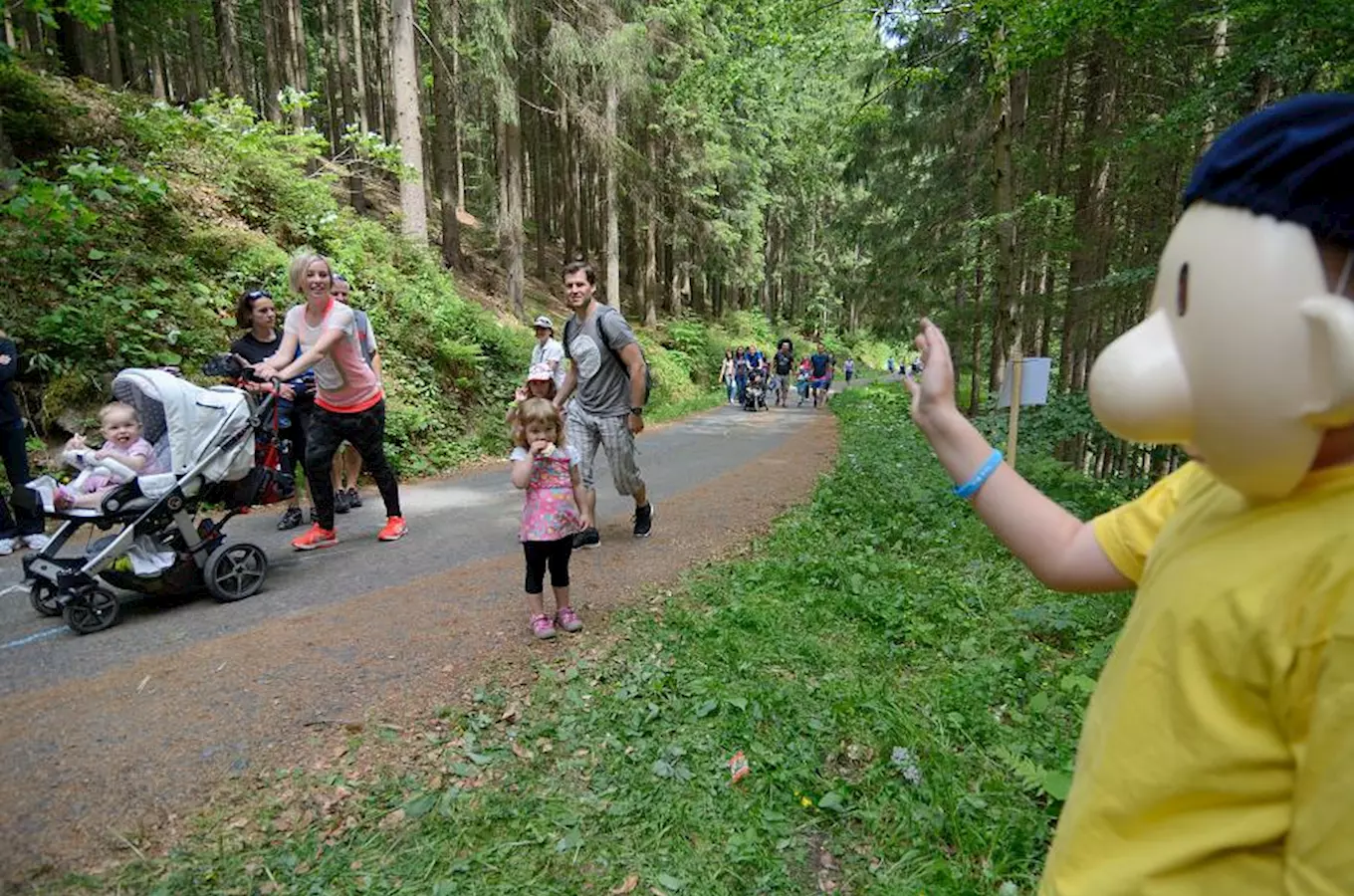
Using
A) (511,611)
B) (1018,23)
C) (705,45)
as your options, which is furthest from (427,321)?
(705,45)

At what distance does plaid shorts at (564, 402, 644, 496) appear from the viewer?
5.70m

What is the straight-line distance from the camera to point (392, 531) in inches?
233

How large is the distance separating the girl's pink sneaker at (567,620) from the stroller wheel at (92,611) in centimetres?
267

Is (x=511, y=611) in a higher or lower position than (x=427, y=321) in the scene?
lower

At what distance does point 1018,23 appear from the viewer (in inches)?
293

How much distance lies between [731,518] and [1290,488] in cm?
633

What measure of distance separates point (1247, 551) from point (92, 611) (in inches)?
210

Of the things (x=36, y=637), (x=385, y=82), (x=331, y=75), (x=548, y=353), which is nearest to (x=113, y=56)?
(x=385, y=82)

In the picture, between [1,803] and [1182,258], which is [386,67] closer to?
[1,803]

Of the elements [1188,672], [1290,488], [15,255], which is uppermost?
[15,255]

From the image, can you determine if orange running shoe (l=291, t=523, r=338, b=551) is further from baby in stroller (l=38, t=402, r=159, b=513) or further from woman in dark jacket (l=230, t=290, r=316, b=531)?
baby in stroller (l=38, t=402, r=159, b=513)

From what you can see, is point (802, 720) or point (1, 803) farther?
point (802, 720)

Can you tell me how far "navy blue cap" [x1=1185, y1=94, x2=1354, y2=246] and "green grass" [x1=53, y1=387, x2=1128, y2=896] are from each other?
2.32m

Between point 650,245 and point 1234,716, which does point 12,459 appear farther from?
point 650,245
